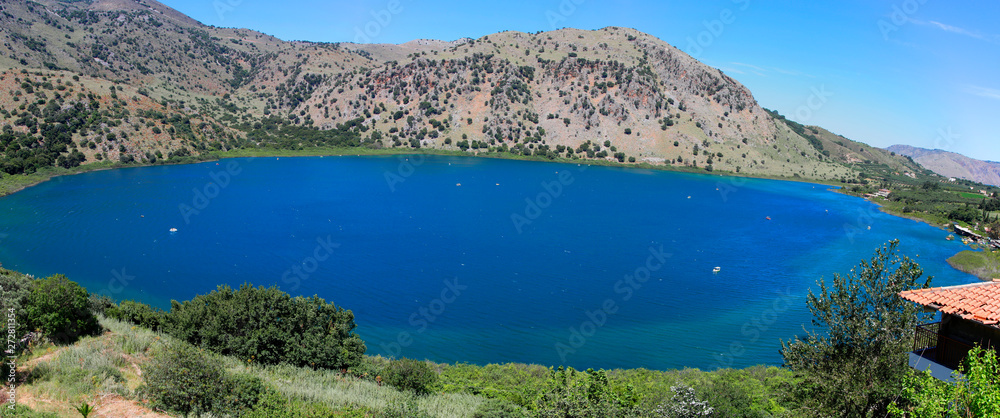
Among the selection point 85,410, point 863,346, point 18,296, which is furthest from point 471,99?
point 85,410

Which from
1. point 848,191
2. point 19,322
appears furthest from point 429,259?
point 848,191

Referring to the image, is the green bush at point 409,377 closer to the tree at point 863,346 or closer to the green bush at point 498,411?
the green bush at point 498,411

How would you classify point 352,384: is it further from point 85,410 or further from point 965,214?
point 965,214

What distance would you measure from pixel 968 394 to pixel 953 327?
17.6 feet

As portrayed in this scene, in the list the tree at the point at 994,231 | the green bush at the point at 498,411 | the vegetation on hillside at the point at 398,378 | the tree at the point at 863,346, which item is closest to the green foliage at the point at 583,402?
the vegetation on hillside at the point at 398,378

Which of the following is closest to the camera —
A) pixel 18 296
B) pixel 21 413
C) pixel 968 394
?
pixel 968 394

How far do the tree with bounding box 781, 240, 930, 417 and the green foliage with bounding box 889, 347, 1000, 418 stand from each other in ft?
5.42

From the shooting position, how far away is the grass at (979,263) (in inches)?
2315

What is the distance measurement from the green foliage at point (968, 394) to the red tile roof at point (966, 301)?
2071 mm

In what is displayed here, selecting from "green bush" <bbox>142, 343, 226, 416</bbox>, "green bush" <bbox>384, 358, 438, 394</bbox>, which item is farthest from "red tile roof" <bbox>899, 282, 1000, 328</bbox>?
"green bush" <bbox>142, 343, 226, 416</bbox>

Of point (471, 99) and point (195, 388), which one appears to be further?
point (471, 99)

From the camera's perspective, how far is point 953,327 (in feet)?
53.0

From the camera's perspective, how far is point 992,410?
11.2 metres

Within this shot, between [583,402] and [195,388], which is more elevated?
[583,402]
